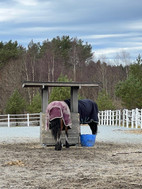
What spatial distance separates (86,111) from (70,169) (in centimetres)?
674

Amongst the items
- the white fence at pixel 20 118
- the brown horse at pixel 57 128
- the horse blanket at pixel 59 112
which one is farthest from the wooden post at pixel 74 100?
the white fence at pixel 20 118

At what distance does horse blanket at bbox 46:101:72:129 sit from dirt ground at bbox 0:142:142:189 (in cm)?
102

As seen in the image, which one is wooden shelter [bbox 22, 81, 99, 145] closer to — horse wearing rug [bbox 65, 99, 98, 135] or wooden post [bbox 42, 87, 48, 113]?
wooden post [bbox 42, 87, 48, 113]

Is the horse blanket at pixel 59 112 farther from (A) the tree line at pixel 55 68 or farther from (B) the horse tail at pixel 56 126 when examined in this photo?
(A) the tree line at pixel 55 68

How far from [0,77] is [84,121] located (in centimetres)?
5266

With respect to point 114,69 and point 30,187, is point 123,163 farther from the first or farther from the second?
point 114,69

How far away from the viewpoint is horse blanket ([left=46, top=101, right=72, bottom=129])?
48.0 feet

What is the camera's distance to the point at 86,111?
16.7m

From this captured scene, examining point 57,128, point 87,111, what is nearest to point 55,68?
point 87,111

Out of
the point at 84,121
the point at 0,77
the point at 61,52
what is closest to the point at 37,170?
the point at 84,121

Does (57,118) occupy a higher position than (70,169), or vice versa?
(57,118)

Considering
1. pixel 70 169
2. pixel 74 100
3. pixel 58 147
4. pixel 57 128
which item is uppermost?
pixel 74 100

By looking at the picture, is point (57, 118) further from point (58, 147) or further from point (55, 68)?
point (55, 68)

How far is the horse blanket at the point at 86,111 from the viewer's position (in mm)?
16550
